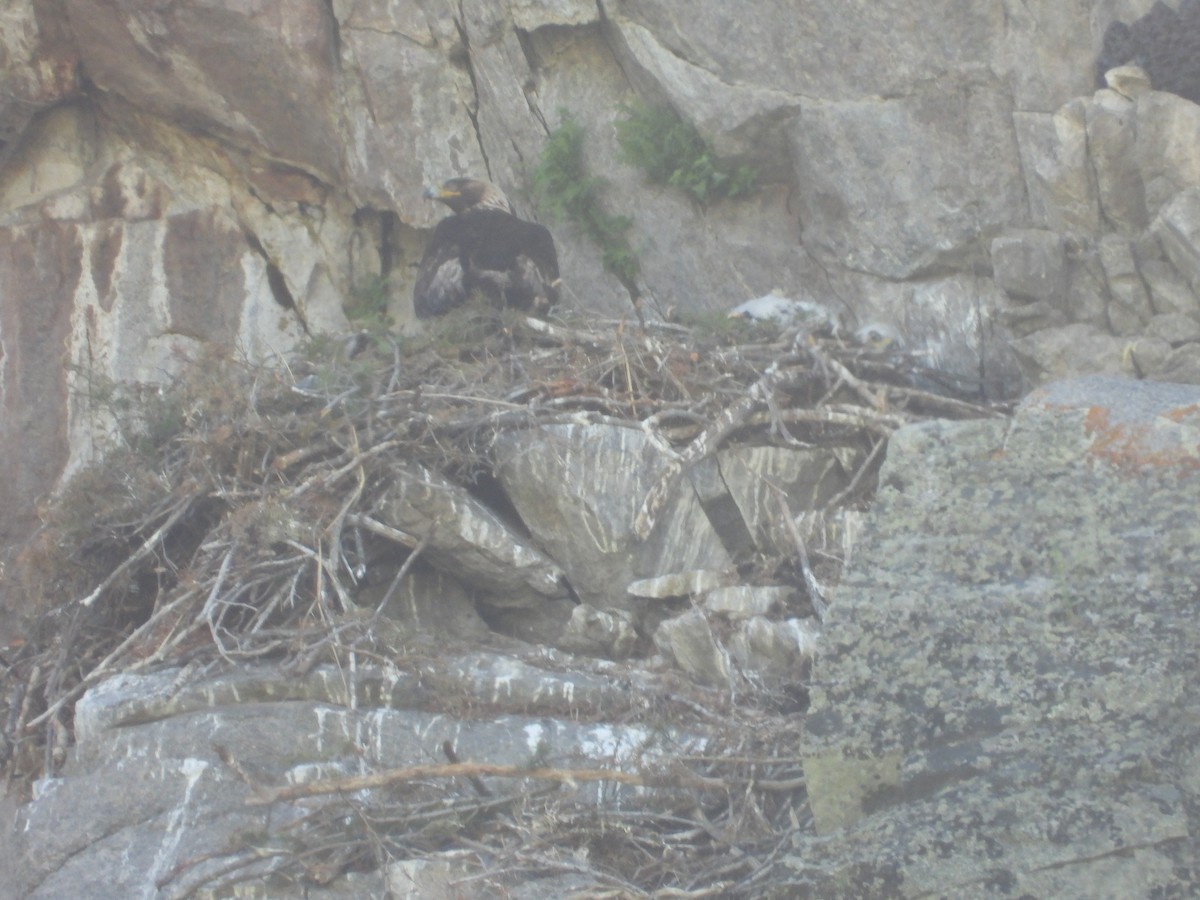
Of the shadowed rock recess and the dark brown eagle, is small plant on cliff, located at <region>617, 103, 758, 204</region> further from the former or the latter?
the dark brown eagle

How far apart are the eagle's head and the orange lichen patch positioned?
596 cm

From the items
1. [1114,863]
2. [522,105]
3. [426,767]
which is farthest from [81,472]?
[1114,863]

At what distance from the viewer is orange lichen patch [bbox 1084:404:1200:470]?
2.96 meters

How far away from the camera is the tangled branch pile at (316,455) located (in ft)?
17.9

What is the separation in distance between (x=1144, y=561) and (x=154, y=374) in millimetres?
7057

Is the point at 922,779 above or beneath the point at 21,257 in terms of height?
beneath

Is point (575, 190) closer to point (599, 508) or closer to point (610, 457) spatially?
point (610, 457)

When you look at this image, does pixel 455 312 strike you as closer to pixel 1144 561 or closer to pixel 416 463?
pixel 416 463

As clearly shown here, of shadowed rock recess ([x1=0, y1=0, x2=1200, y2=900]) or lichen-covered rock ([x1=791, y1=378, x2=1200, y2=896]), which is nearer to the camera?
lichen-covered rock ([x1=791, y1=378, x2=1200, y2=896])

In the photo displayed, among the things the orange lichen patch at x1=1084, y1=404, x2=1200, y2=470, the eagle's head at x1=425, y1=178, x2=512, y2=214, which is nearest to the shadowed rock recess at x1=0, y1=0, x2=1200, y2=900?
the orange lichen patch at x1=1084, y1=404, x2=1200, y2=470

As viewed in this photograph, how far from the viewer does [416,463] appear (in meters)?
6.16

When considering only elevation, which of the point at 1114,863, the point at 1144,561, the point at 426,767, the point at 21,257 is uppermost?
the point at 21,257

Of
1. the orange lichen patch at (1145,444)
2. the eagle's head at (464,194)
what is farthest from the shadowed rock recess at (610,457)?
the eagle's head at (464,194)

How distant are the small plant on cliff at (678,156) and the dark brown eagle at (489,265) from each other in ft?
2.62
